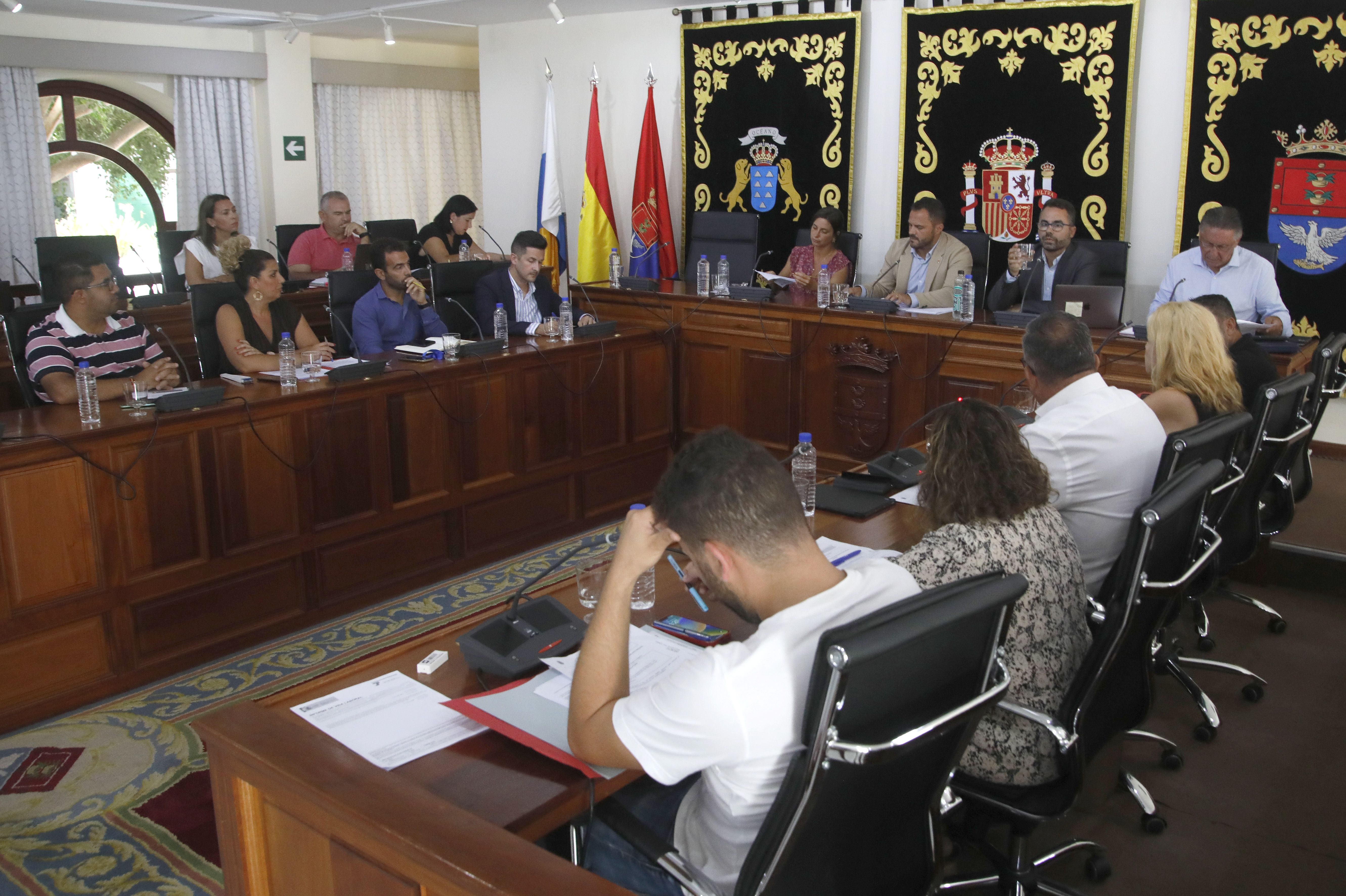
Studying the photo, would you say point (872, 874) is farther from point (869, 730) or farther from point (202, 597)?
point (202, 597)

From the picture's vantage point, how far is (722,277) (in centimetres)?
563

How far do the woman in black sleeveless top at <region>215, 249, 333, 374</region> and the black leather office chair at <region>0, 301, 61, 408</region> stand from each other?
58 centimetres

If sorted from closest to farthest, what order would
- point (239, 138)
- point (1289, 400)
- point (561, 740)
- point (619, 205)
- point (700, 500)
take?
point (700, 500) → point (561, 740) → point (1289, 400) → point (619, 205) → point (239, 138)

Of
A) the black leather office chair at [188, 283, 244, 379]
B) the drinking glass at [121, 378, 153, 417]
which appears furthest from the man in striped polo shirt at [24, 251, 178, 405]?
the black leather office chair at [188, 283, 244, 379]

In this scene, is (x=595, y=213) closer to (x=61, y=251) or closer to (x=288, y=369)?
(x=61, y=251)

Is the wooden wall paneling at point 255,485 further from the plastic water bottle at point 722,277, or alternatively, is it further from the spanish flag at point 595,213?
the spanish flag at point 595,213

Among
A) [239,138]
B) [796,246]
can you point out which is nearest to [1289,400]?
[796,246]

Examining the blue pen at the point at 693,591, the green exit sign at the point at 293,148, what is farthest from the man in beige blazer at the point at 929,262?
the green exit sign at the point at 293,148

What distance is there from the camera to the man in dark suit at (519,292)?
4.94m

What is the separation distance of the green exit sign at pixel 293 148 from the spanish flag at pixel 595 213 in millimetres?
2760

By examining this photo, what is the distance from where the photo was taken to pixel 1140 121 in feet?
18.0

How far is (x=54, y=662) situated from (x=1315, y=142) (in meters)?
5.41

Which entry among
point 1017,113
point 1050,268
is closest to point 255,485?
point 1050,268

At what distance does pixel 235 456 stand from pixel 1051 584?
264cm
